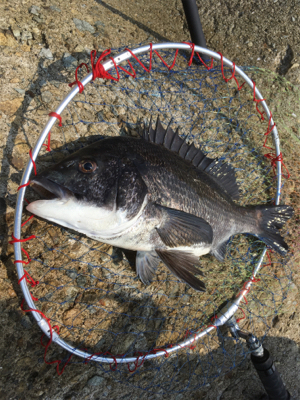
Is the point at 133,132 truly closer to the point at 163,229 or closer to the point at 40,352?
the point at 163,229

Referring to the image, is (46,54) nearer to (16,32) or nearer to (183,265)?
(16,32)

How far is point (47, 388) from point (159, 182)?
1.68 metres

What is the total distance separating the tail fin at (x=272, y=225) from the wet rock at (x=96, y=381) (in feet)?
6.13

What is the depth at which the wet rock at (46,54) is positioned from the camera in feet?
7.64

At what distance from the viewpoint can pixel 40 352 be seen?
6.62 ft

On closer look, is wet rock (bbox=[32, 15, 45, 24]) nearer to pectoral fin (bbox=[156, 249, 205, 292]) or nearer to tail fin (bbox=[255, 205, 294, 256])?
pectoral fin (bbox=[156, 249, 205, 292])

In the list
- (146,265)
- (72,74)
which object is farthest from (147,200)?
(72,74)

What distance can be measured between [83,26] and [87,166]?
167 cm

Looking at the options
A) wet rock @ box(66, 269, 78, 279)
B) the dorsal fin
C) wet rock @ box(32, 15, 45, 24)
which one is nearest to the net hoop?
wet rock @ box(66, 269, 78, 279)

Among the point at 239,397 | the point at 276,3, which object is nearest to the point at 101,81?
the point at 276,3

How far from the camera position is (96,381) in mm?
2203

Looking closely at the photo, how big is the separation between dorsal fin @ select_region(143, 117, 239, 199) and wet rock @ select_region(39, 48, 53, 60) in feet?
3.32

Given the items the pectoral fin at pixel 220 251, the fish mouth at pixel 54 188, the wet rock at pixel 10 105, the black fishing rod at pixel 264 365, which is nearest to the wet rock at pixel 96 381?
the black fishing rod at pixel 264 365

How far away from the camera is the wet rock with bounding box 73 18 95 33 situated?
8.56 feet
